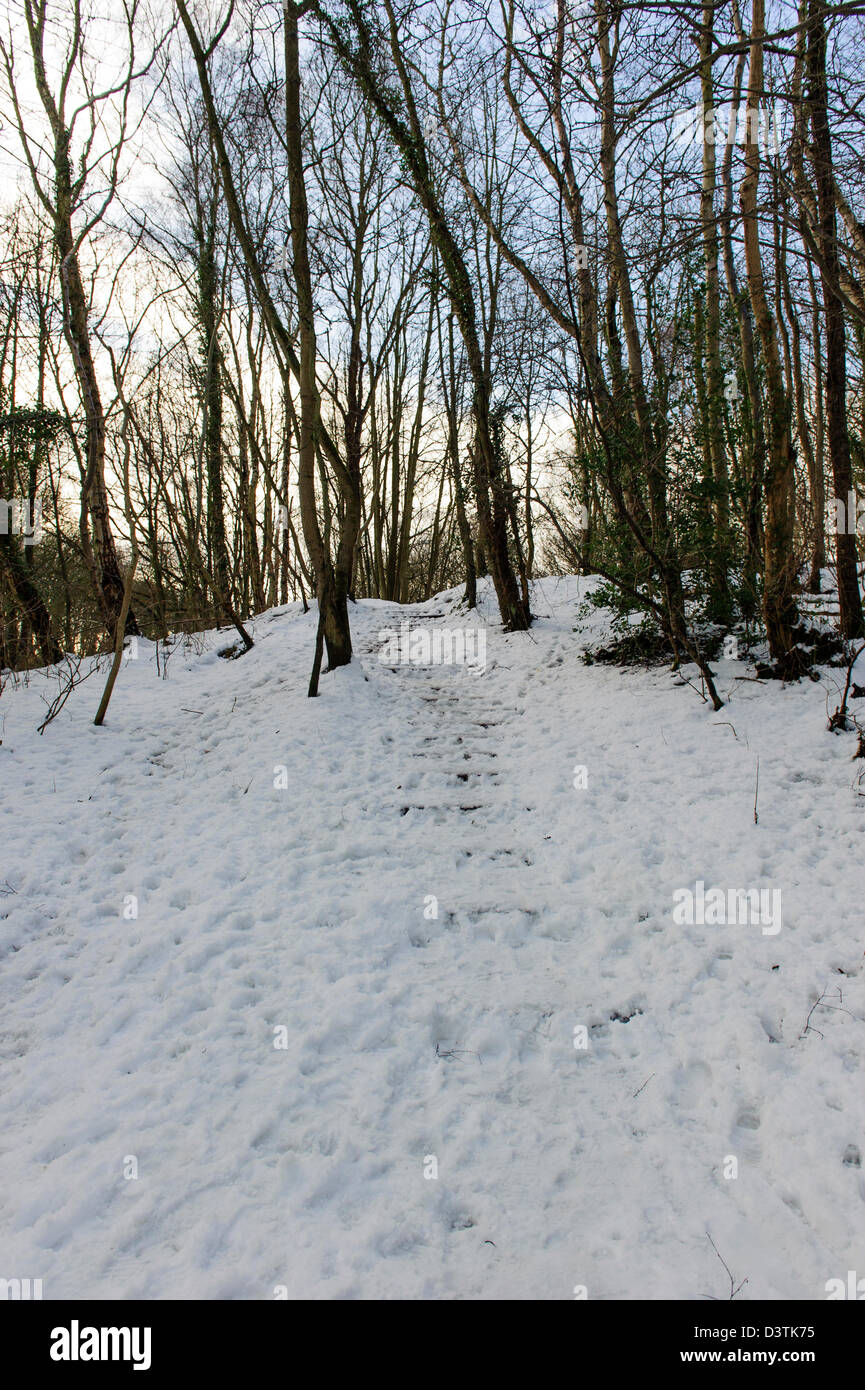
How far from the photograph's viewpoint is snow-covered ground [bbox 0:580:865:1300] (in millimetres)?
2316

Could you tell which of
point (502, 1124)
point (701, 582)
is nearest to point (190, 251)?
point (701, 582)

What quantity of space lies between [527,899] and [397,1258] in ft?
7.40

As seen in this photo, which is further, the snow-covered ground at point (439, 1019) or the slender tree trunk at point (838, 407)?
the slender tree trunk at point (838, 407)

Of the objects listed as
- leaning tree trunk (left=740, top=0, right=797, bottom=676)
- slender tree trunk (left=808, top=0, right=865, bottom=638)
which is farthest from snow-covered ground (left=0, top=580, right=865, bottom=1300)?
slender tree trunk (left=808, top=0, right=865, bottom=638)

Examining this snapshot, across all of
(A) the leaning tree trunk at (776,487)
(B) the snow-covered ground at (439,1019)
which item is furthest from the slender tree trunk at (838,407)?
(B) the snow-covered ground at (439,1019)

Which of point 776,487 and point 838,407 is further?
point 776,487

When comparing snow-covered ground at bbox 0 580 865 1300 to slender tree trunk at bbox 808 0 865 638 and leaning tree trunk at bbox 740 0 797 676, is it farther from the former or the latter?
slender tree trunk at bbox 808 0 865 638

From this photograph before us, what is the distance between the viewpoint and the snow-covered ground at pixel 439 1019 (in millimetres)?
2316

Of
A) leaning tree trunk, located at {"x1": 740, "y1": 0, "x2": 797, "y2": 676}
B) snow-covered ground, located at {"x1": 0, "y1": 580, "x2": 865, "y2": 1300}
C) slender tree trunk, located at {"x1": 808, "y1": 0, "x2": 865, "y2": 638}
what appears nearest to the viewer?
snow-covered ground, located at {"x1": 0, "y1": 580, "x2": 865, "y2": 1300}

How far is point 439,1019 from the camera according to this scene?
335cm

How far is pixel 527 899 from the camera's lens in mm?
4293

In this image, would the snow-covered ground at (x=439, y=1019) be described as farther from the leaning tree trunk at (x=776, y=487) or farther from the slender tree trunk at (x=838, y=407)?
the slender tree trunk at (x=838, y=407)

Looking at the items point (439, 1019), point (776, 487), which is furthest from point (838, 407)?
point (439, 1019)

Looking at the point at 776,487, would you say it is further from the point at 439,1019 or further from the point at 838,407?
the point at 439,1019
